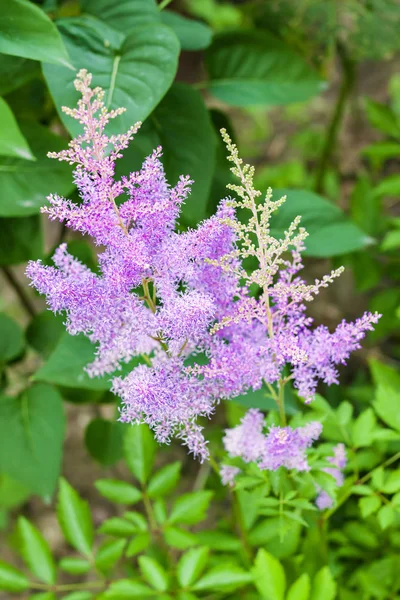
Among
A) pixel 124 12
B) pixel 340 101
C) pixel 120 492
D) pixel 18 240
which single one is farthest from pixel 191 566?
pixel 340 101

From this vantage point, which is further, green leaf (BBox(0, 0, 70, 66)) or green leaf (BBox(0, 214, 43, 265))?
green leaf (BBox(0, 214, 43, 265))

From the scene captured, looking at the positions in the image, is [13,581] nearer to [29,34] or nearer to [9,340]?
[9,340]


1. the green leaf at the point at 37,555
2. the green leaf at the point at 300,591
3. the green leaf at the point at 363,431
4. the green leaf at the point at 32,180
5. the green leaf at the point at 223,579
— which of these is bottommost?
the green leaf at the point at 37,555

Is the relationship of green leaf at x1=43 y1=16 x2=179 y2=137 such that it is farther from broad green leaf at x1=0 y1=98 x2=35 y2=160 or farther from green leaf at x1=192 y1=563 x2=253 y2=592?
green leaf at x1=192 y1=563 x2=253 y2=592

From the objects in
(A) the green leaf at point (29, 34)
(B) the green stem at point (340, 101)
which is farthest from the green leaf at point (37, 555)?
(B) the green stem at point (340, 101)

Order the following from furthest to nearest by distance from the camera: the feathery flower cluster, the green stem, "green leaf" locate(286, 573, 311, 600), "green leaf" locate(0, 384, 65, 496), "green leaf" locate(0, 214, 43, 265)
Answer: the green stem → "green leaf" locate(0, 214, 43, 265) → "green leaf" locate(0, 384, 65, 496) → "green leaf" locate(286, 573, 311, 600) → the feathery flower cluster

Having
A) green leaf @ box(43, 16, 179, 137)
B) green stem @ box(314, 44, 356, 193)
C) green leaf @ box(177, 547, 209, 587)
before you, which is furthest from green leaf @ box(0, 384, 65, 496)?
green stem @ box(314, 44, 356, 193)

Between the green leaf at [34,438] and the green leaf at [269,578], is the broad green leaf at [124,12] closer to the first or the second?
the green leaf at [34,438]

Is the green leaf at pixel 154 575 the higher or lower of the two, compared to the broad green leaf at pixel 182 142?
lower
